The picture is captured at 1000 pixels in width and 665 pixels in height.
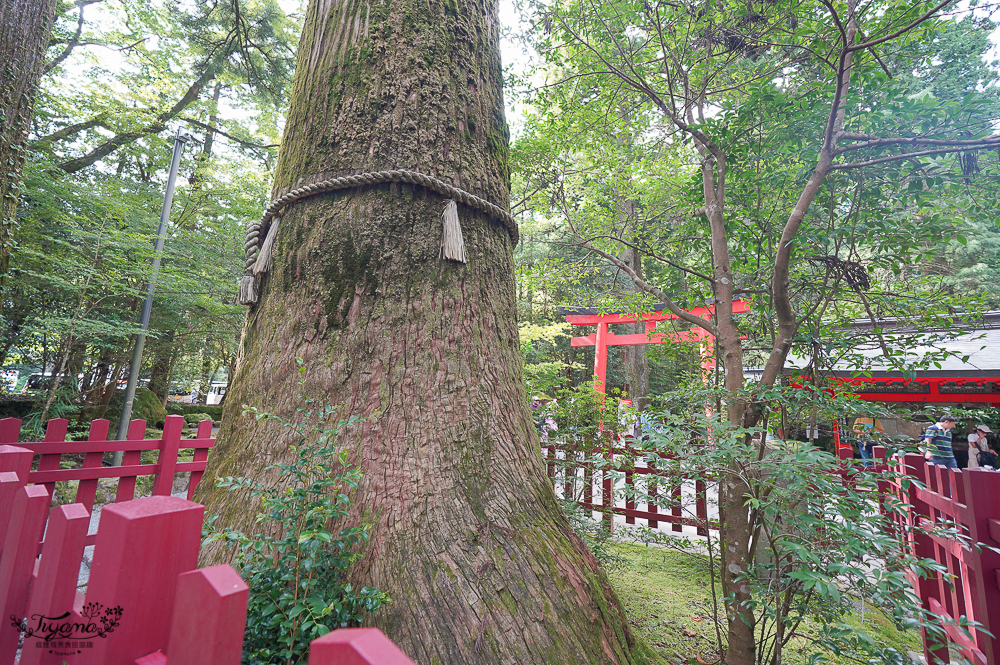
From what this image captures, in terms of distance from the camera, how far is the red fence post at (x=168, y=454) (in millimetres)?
2848

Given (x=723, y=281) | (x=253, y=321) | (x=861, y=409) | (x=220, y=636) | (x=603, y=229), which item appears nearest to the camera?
(x=220, y=636)

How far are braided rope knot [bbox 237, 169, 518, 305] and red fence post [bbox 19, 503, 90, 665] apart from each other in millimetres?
982

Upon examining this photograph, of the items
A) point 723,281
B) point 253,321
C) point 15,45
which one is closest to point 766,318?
point 723,281

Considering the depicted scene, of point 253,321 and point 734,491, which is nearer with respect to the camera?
point 253,321

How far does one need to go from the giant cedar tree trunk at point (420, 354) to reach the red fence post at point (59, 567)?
1.71 ft

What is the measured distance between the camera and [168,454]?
2861 mm

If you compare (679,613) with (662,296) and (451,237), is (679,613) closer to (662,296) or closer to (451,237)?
(662,296)

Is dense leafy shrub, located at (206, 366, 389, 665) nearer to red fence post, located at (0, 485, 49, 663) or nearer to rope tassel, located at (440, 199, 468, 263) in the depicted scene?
red fence post, located at (0, 485, 49, 663)

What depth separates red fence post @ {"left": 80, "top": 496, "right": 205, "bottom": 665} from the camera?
61 centimetres

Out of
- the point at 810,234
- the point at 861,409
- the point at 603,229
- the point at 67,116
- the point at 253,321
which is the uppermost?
the point at 67,116

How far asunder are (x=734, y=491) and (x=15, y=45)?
6.30m

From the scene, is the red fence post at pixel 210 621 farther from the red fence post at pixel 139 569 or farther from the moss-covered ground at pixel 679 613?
the moss-covered ground at pixel 679 613

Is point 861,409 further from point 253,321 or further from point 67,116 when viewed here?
point 67,116

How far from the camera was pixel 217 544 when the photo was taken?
125 centimetres
